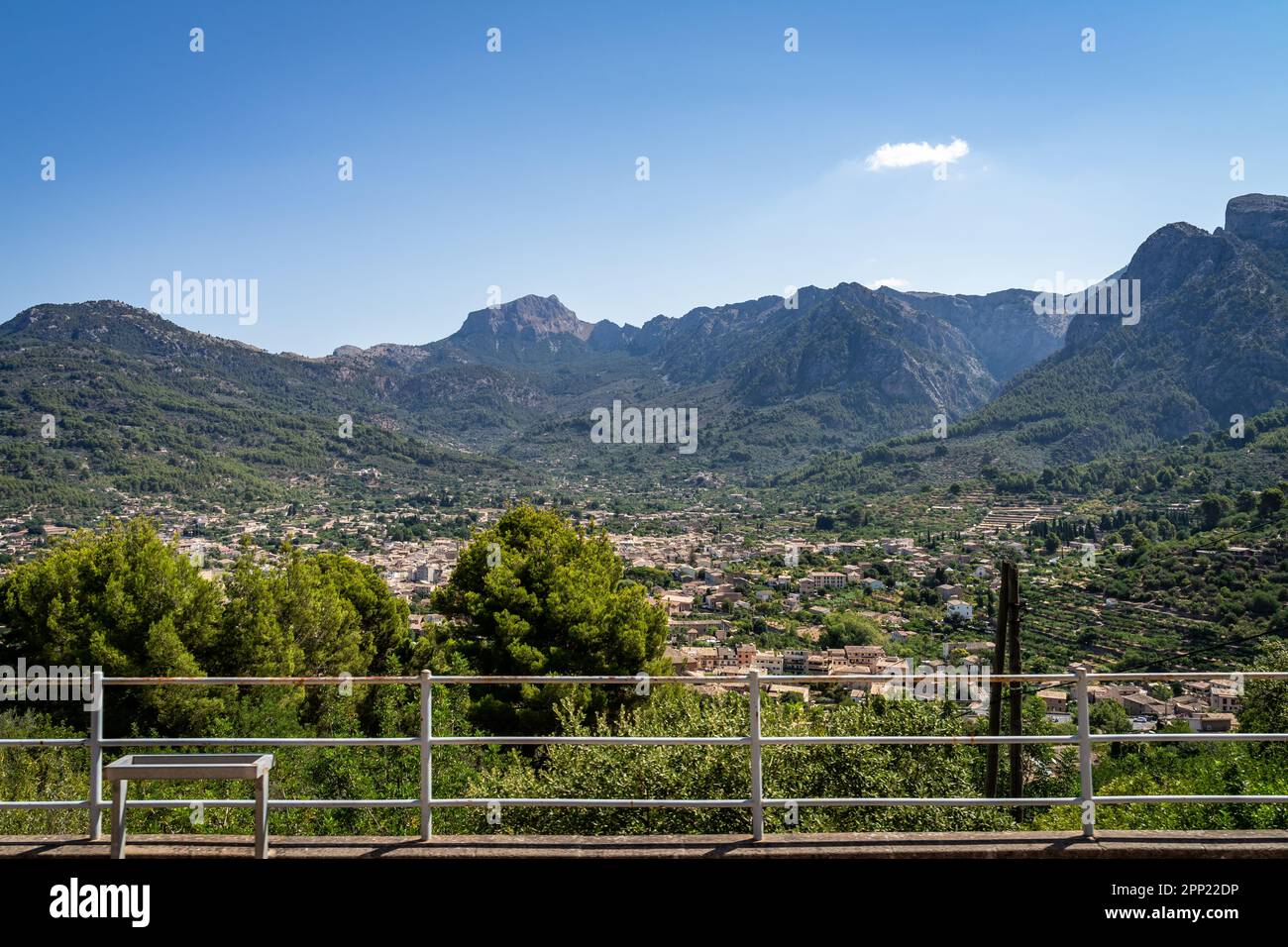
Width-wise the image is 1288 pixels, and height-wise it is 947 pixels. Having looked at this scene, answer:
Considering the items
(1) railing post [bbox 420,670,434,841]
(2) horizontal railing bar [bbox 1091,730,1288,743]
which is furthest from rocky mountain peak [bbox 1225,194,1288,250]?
(1) railing post [bbox 420,670,434,841]

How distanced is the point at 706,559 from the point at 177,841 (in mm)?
64341

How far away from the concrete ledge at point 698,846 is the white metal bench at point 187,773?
0.16 meters

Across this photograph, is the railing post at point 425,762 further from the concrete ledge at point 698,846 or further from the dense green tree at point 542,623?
the dense green tree at point 542,623

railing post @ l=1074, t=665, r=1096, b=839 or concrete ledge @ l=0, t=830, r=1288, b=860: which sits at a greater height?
railing post @ l=1074, t=665, r=1096, b=839

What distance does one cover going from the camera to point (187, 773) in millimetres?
3391

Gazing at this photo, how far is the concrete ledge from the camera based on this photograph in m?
3.64

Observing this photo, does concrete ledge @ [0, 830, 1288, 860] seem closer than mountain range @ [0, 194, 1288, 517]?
Yes

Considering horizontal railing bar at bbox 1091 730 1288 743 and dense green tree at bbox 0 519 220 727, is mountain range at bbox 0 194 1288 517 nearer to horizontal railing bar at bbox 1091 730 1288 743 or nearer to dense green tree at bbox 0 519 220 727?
dense green tree at bbox 0 519 220 727

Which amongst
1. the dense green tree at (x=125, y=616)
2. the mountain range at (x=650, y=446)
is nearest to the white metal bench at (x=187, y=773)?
the dense green tree at (x=125, y=616)

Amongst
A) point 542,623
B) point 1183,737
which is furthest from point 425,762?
point 542,623

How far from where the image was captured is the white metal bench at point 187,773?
340 cm

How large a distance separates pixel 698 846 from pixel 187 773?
220cm

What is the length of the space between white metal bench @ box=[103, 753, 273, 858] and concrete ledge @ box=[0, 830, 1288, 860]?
0.52ft
